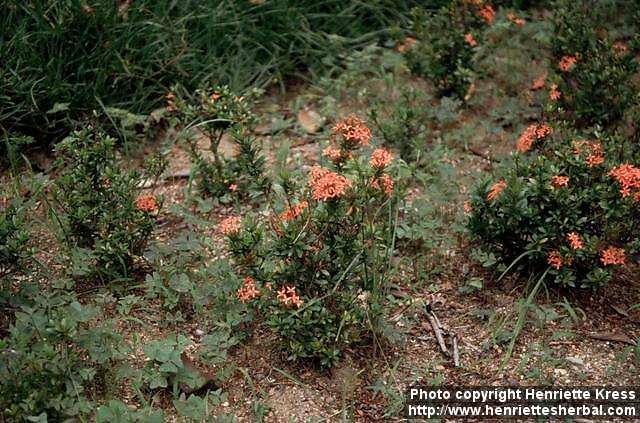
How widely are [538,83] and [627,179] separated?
1.46 m

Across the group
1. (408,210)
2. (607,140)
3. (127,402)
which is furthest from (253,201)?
(607,140)

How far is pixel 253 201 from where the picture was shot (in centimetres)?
394

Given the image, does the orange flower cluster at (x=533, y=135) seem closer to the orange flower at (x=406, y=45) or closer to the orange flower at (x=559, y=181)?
the orange flower at (x=559, y=181)

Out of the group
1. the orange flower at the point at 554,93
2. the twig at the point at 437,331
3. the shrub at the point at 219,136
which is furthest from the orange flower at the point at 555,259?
the shrub at the point at 219,136

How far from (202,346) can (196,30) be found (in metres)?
1.95

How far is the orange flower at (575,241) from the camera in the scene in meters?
3.15

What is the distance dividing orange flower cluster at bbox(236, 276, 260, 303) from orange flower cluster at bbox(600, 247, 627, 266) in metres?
1.27

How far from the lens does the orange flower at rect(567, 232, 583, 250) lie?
10.3ft

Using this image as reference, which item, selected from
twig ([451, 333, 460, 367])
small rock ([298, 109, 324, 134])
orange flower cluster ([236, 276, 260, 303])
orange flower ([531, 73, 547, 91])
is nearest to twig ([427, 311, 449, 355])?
twig ([451, 333, 460, 367])

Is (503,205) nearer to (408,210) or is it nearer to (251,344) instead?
(408,210)

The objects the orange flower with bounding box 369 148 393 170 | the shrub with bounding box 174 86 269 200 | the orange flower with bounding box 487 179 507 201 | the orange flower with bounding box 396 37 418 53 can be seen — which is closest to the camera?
the orange flower with bounding box 369 148 393 170

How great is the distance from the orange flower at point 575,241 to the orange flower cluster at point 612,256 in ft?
0.30

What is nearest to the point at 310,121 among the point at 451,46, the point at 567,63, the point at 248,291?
the point at 451,46

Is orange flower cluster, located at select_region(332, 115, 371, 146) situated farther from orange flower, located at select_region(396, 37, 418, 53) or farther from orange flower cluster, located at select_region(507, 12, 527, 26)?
orange flower cluster, located at select_region(507, 12, 527, 26)
